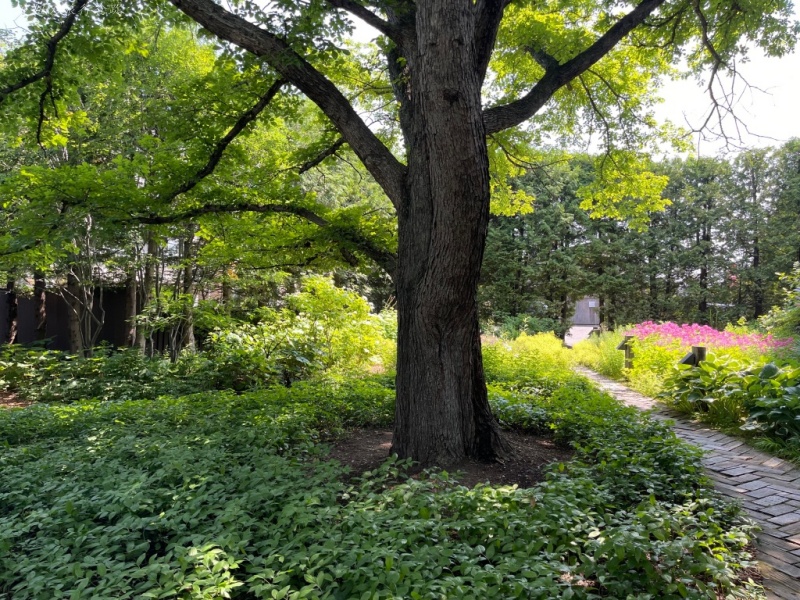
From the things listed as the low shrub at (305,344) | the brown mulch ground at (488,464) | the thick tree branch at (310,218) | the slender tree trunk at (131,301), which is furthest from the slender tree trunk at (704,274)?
the slender tree trunk at (131,301)

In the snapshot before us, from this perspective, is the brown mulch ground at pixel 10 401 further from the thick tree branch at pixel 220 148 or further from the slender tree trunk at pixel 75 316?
the thick tree branch at pixel 220 148

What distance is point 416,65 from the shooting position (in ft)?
12.1

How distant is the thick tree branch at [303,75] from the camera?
391cm

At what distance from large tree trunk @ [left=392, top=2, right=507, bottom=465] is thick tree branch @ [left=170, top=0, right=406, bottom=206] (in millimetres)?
243

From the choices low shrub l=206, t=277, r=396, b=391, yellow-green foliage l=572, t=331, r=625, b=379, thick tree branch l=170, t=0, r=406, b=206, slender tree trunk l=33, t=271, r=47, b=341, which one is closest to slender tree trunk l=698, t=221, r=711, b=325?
yellow-green foliage l=572, t=331, r=625, b=379

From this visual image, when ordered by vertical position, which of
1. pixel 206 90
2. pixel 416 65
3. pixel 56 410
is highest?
pixel 206 90

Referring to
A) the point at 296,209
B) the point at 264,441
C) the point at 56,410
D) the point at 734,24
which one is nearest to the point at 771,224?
the point at 734,24

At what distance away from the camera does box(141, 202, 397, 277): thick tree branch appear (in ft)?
17.0

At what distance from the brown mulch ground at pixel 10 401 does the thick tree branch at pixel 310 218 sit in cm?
515

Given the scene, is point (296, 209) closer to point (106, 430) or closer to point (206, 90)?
point (206, 90)

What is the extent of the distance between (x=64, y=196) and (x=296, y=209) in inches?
88.8

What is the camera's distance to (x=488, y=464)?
4.05 m

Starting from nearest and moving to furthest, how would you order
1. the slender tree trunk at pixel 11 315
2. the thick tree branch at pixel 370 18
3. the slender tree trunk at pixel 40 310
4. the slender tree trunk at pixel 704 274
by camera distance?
the thick tree branch at pixel 370 18 → the slender tree trunk at pixel 40 310 → the slender tree trunk at pixel 11 315 → the slender tree trunk at pixel 704 274

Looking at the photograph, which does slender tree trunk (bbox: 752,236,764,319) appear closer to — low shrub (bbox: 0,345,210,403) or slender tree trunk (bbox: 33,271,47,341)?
low shrub (bbox: 0,345,210,403)
